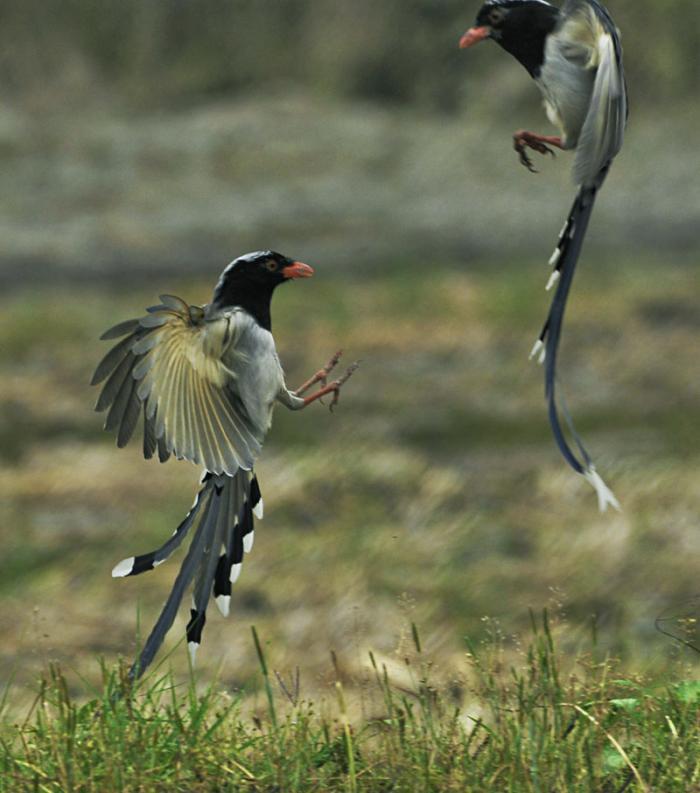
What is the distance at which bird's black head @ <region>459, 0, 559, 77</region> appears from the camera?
2.45 metres

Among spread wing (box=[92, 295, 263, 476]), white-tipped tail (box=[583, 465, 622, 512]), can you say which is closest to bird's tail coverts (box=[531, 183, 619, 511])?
white-tipped tail (box=[583, 465, 622, 512])

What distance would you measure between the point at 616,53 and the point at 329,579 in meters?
4.99

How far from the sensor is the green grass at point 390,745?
9.52ft

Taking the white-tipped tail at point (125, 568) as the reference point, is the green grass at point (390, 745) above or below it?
below

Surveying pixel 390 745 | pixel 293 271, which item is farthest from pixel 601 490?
pixel 390 745

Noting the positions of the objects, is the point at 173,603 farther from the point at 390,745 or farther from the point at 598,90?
the point at 598,90

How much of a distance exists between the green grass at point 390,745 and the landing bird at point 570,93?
0.66 meters

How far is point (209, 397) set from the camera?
240 centimetres

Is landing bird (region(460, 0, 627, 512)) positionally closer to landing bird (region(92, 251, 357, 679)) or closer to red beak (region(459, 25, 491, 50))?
red beak (region(459, 25, 491, 50))

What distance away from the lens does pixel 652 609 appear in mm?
7227

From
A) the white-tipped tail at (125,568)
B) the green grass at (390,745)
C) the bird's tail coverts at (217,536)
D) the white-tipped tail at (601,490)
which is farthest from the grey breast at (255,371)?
the green grass at (390,745)

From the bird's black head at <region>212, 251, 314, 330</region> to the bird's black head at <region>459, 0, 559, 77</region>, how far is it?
380mm

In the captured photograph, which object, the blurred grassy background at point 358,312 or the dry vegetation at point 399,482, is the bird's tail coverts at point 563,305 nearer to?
the blurred grassy background at point 358,312

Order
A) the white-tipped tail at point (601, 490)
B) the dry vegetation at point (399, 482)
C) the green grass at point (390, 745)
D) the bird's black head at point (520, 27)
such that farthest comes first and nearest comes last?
the dry vegetation at point (399, 482) < the green grass at point (390, 745) < the bird's black head at point (520, 27) < the white-tipped tail at point (601, 490)
